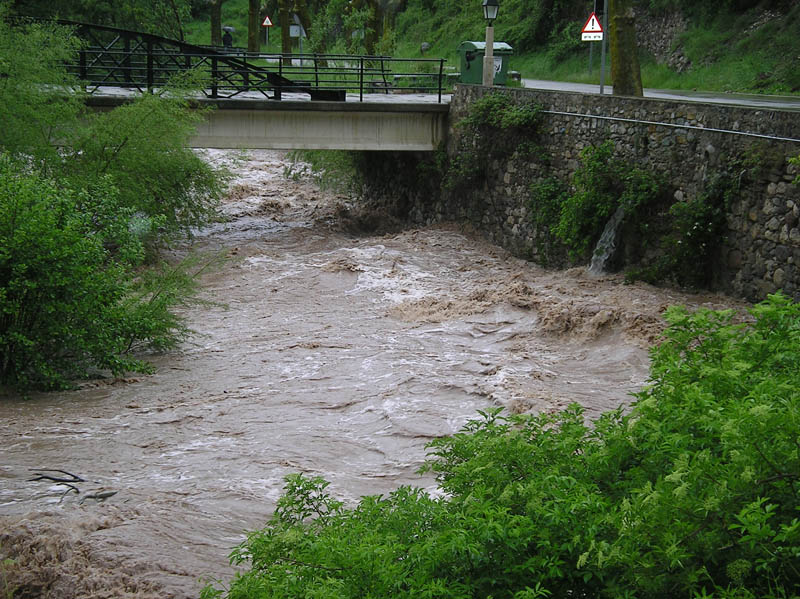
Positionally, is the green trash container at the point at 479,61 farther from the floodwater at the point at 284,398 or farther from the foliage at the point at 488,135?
the floodwater at the point at 284,398

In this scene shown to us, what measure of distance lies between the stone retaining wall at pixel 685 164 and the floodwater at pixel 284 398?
889mm

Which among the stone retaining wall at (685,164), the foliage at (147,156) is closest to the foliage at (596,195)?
the stone retaining wall at (685,164)

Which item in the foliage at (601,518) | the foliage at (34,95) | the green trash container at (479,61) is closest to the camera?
the foliage at (601,518)

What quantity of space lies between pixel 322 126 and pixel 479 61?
13.7 ft

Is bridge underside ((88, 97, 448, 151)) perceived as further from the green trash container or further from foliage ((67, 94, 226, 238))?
foliage ((67, 94, 226, 238))

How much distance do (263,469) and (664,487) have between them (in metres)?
Result: 5.48

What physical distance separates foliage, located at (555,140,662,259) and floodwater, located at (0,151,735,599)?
2.41 feet

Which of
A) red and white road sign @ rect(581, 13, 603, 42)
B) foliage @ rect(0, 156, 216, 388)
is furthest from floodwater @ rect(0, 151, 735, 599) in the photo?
red and white road sign @ rect(581, 13, 603, 42)

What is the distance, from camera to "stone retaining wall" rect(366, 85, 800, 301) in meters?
13.1

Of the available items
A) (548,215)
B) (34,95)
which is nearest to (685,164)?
(548,215)

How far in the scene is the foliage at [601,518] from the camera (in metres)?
3.92

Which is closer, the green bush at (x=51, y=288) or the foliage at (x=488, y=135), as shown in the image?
the green bush at (x=51, y=288)

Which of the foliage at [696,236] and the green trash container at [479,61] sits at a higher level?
the green trash container at [479,61]

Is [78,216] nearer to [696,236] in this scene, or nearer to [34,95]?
[34,95]
